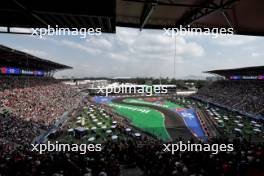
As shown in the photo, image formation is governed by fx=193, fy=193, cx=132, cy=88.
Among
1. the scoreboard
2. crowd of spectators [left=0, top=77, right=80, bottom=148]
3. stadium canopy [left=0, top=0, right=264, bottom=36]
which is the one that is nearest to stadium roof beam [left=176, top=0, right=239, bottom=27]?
stadium canopy [left=0, top=0, right=264, bottom=36]

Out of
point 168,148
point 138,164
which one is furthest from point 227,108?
point 138,164

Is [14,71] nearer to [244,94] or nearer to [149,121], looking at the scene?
[149,121]

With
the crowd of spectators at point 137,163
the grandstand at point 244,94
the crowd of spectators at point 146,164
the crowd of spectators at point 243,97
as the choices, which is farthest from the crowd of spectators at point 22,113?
the crowd of spectators at point 243,97

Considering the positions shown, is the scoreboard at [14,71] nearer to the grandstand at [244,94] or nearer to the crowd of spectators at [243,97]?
the grandstand at [244,94]

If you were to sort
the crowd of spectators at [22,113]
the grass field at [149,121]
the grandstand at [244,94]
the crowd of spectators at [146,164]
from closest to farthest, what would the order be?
the crowd of spectators at [146,164]
the crowd of spectators at [22,113]
the grass field at [149,121]
the grandstand at [244,94]

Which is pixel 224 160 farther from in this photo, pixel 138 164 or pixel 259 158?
pixel 138 164

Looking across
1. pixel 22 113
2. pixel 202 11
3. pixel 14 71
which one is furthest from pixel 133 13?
pixel 14 71
